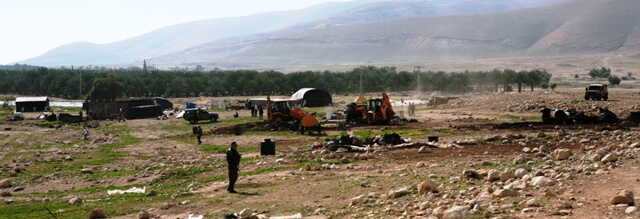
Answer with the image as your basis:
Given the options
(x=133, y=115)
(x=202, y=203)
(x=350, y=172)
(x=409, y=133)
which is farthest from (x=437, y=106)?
(x=202, y=203)

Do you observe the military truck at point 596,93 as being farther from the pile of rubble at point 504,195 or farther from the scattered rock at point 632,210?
the scattered rock at point 632,210

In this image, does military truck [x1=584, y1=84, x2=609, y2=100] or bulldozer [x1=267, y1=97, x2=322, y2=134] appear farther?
military truck [x1=584, y1=84, x2=609, y2=100]

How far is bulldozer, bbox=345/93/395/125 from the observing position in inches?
1853

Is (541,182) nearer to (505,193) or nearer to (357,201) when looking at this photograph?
(505,193)

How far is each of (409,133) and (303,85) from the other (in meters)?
80.8

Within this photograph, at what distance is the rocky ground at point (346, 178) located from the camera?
1318 cm

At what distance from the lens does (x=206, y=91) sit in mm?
118750

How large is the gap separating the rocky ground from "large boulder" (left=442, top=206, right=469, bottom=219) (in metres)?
0.02

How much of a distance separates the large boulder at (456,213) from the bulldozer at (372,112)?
3497cm

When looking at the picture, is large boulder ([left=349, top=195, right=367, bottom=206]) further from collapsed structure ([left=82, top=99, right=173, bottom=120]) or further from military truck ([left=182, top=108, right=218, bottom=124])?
collapsed structure ([left=82, top=99, right=173, bottom=120])

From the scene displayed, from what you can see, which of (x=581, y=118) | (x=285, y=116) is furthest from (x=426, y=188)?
(x=285, y=116)

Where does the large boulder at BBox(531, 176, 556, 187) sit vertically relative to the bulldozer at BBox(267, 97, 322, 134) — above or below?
above

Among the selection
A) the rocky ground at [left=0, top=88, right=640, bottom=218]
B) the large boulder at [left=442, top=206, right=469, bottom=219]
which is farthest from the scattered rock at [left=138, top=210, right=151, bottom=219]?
the large boulder at [left=442, top=206, right=469, bottom=219]

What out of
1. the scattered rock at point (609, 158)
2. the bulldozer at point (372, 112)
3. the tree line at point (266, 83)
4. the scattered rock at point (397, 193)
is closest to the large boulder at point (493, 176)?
the scattered rock at point (397, 193)
